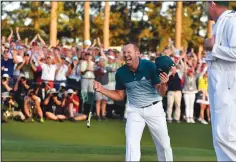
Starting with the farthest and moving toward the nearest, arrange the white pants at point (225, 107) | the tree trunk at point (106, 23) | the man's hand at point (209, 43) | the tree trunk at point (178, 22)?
the tree trunk at point (178, 22) < the tree trunk at point (106, 23) < the white pants at point (225, 107) < the man's hand at point (209, 43)

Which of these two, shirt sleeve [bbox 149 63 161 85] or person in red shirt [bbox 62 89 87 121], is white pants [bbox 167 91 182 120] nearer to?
person in red shirt [bbox 62 89 87 121]

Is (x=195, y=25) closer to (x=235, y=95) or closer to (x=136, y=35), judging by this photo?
(x=136, y=35)

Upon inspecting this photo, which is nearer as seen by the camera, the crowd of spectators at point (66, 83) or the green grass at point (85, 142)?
the green grass at point (85, 142)

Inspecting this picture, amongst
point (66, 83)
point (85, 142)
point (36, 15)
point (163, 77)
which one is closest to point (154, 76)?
point (163, 77)

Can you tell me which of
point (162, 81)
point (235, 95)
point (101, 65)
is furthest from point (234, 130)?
point (101, 65)

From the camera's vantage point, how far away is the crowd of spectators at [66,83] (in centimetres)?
1675

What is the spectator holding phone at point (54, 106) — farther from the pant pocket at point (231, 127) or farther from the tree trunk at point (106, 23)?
the pant pocket at point (231, 127)

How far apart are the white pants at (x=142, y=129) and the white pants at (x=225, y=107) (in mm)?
2782

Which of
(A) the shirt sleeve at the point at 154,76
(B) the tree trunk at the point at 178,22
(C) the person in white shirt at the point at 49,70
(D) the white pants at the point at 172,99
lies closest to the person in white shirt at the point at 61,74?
(C) the person in white shirt at the point at 49,70

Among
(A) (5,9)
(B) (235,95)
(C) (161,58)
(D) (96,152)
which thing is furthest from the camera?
(A) (5,9)

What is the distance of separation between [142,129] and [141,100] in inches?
16.9

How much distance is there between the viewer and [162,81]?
8469 mm

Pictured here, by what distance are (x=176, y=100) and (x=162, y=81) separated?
9237mm

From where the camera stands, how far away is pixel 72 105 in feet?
56.5
